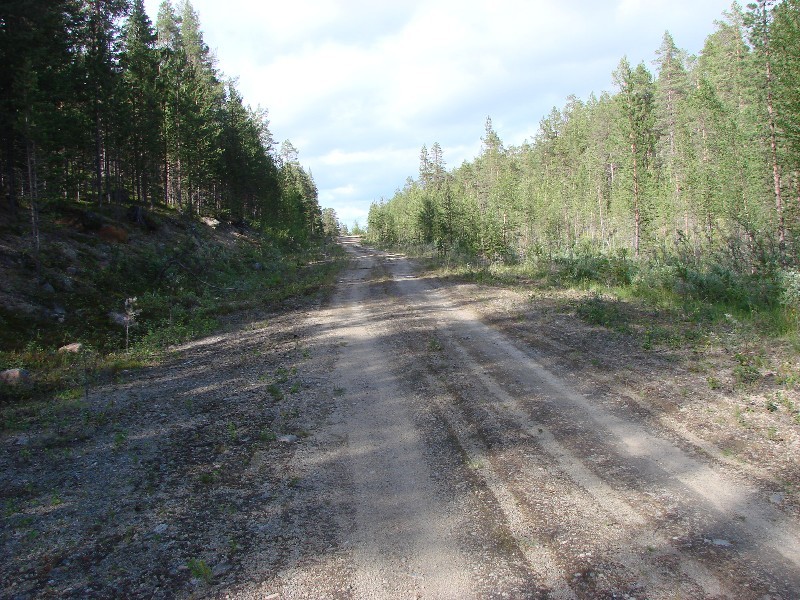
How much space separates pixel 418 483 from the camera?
183 inches

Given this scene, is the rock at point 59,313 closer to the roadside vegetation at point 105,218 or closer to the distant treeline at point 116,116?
the roadside vegetation at point 105,218

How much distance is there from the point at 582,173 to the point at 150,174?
5538 cm

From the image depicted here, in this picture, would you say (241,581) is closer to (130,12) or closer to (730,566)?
(730,566)

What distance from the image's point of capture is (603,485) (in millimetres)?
4430

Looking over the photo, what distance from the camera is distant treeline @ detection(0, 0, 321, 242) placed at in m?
16.7

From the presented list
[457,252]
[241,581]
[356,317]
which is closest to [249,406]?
[241,581]

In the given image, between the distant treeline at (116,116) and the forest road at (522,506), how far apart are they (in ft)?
49.0

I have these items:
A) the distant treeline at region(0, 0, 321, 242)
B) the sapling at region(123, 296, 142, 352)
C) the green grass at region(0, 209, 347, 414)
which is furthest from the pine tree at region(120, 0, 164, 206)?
the sapling at region(123, 296, 142, 352)

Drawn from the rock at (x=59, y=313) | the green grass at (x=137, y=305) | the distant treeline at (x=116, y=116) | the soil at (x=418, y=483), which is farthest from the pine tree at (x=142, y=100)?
the soil at (x=418, y=483)

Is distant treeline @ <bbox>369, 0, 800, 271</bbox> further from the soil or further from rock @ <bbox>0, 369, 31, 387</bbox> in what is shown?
rock @ <bbox>0, 369, 31, 387</bbox>

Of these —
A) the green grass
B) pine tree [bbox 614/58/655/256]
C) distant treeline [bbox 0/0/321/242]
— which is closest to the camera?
the green grass

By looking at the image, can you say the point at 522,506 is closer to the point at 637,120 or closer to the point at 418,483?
the point at 418,483

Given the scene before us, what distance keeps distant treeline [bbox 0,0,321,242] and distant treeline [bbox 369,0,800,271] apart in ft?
67.4

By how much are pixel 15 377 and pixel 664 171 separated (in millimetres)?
63547
